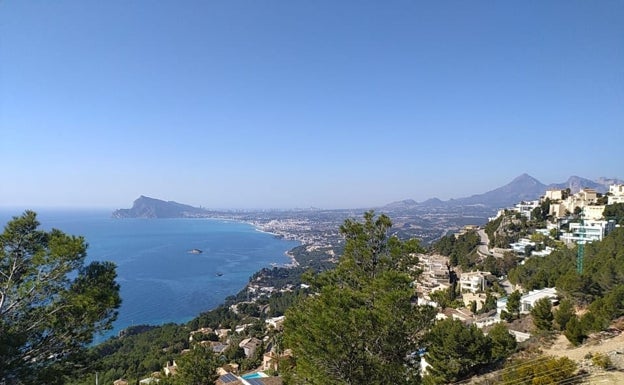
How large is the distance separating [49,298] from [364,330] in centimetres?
396

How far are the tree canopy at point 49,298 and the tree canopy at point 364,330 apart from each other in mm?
2538

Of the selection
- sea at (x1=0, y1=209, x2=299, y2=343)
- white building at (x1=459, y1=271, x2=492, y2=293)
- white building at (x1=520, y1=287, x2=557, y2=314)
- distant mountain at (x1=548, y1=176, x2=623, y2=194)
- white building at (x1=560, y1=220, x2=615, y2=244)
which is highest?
distant mountain at (x1=548, y1=176, x2=623, y2=194)

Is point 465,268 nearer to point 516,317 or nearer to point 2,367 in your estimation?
point 516,317

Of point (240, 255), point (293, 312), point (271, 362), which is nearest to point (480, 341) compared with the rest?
point (293, 312)

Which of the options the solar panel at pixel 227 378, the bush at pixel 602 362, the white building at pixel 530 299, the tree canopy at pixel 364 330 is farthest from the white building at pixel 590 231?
the tree canopy at pixel 364 330

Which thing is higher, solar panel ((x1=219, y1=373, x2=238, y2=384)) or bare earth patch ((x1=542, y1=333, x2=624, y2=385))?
bare earth patch ((x1=542, y1=333, x2=624, y2=385))

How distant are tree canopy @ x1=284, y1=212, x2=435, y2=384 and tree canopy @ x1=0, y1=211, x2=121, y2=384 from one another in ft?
8.33

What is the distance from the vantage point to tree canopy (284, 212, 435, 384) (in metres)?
4.93

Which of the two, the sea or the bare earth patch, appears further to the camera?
the sea

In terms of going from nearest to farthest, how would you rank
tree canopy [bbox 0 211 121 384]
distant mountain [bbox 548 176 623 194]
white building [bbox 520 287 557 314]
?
tree canopy [bbox 0 211 121 384]
white building [bbox 520 287 557 314]
distant mountain [bbox 548 176 623 194]

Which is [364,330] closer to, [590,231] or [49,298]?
[49,298]

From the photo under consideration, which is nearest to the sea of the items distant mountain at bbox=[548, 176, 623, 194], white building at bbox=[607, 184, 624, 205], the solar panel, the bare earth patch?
the solar panel

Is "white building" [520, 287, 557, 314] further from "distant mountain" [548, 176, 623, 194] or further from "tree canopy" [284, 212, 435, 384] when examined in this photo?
"distant mountain" [548, 176, 623, 194]

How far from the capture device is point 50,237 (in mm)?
4785
